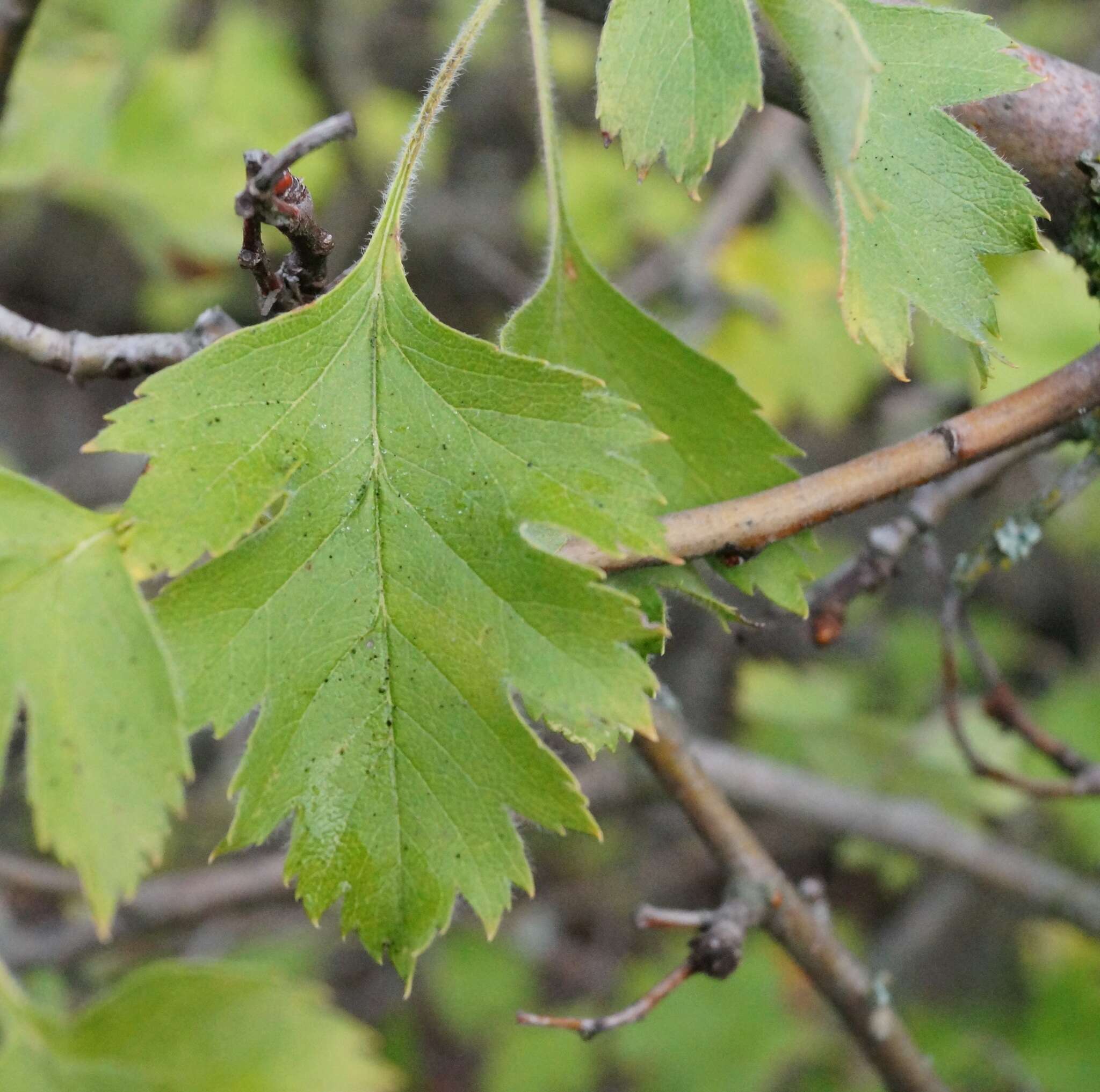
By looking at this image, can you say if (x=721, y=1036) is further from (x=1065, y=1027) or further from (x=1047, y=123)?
(x=1047, y=123)

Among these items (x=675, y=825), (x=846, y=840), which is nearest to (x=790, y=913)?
(x=846, y=840)

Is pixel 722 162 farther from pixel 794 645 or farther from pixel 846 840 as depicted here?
pixel 846 840

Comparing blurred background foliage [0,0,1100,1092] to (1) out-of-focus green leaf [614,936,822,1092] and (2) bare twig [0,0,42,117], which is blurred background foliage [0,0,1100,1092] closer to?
(1) out-of-focus green leaf [614,936,822,1092]

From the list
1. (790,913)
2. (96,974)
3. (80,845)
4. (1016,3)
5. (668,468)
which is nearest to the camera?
(80,845)

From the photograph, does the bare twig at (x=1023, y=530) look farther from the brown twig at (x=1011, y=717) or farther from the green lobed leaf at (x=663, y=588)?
the green lobed leaf at (x=663, y=588)

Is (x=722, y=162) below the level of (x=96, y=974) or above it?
above

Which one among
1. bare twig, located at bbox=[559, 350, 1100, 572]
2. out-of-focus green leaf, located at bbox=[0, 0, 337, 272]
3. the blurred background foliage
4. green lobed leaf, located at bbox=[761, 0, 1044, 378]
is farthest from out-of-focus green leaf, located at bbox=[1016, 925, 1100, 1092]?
out-of-focus green leaf, located at bbox=[0, 0, 337, 272]
